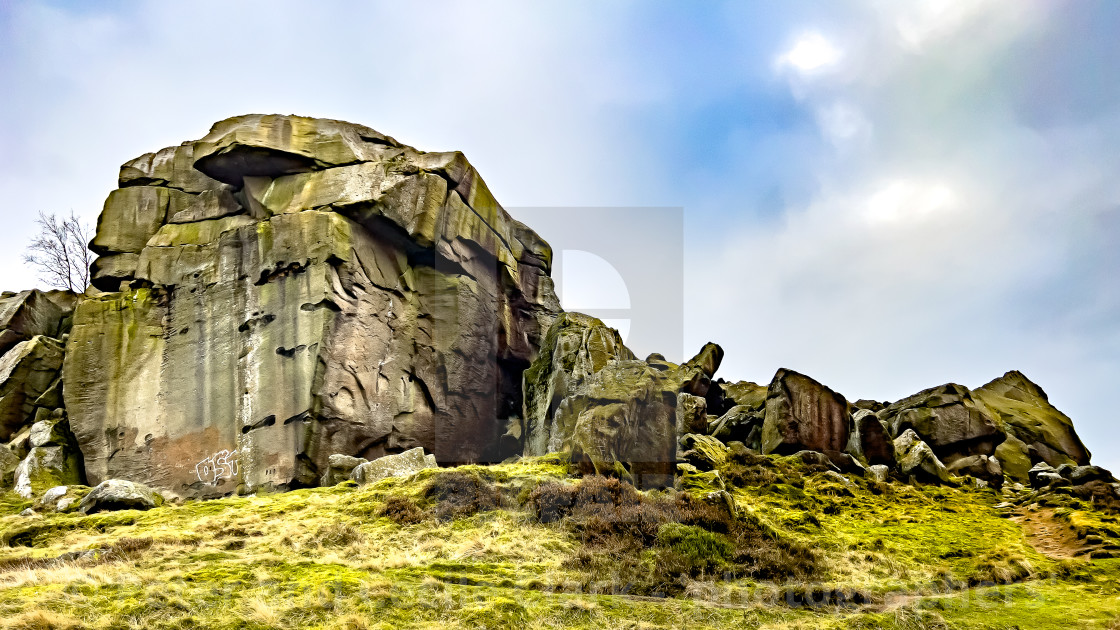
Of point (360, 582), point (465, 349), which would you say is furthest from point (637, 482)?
point (465, 349)

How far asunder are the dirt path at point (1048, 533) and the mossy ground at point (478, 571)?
0.44 metres

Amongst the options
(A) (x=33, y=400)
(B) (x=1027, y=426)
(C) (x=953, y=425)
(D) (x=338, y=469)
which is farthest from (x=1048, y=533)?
(A) (x=33, y=400)

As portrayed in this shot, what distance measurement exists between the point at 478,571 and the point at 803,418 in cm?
2172

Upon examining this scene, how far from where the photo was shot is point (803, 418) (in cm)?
3372

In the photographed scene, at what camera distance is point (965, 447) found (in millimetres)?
35719

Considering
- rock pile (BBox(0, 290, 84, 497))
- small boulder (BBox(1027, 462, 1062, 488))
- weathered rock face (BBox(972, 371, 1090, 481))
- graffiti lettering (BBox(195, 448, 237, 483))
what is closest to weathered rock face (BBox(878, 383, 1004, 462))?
small boulder (BBox(1027, 462, 1062, 488))

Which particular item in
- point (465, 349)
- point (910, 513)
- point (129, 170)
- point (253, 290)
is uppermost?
point (129, 170)

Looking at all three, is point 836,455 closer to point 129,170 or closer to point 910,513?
point 910,513

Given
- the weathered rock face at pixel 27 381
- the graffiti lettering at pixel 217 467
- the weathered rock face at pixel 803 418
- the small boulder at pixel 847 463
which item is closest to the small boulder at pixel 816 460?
the small boulder at pixel 847 463

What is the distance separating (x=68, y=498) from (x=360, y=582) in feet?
54.7

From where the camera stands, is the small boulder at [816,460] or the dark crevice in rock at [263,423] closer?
the dark crevice in rock at [263,423]

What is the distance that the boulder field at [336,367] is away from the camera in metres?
29.2

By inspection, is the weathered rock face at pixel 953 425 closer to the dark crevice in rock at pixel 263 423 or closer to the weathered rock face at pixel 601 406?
the weathered rock face at pixel 601 406

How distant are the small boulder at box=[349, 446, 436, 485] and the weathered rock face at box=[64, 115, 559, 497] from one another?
11.5 ft
